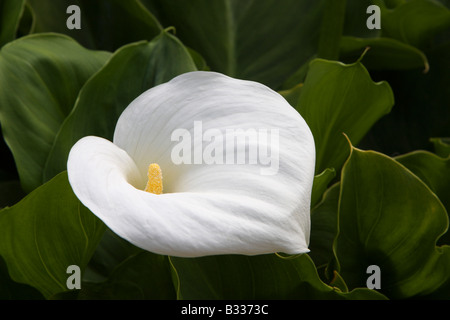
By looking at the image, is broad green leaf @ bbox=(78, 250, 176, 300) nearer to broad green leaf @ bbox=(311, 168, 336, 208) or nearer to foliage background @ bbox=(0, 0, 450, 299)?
foliage background @ bbox=(0, 0, 450, 299)

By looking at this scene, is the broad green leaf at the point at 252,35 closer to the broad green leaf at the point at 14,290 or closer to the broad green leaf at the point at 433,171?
the broad green leaf at the point at 433,171

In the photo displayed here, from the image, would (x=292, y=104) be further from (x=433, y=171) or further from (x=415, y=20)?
(x=415, y=20)

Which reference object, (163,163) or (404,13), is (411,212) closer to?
(163,163)

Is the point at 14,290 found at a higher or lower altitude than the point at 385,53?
lower

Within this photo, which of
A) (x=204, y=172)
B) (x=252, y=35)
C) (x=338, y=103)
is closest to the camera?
(x=204, y=172)

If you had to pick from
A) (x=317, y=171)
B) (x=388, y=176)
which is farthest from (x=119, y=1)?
(x=388, y=176)

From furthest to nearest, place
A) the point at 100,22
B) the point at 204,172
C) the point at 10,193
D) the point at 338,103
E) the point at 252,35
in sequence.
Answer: the point at 252,35, the point at 100,22, the point at 10,193, the point at 338,103, the point at 204,172

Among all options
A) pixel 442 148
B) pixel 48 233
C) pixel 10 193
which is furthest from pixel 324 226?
Answer: pixel 10 193
